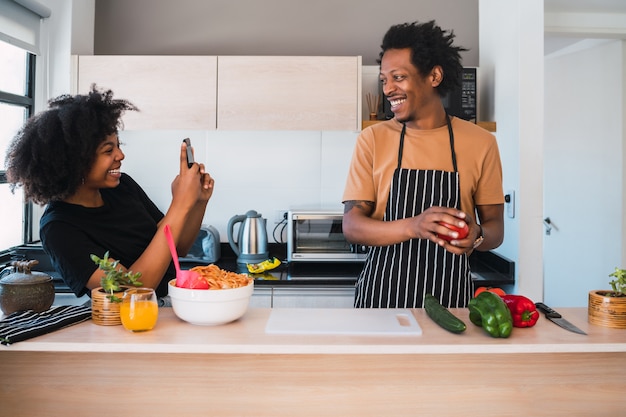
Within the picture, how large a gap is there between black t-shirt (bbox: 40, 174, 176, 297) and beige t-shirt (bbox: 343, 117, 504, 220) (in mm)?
706

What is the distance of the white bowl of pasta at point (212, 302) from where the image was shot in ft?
4.61

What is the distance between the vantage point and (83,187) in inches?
69.3

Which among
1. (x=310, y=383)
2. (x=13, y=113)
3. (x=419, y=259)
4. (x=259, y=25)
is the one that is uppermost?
(x=259, y=25)

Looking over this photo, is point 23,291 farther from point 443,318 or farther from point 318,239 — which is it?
point 318,239

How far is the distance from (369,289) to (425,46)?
2.81ft

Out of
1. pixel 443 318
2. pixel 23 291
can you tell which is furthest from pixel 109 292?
pixel 443 318

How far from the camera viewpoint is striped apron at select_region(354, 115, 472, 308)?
1966mm

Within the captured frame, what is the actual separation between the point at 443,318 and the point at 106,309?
853 millimetres

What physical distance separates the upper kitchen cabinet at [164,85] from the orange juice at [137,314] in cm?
183

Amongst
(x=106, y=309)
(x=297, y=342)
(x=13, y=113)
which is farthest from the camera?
(x=13, y=113)

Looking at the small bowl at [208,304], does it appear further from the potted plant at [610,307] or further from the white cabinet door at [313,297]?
the white cabinet door at [313,297]

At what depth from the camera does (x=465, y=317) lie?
157 cm

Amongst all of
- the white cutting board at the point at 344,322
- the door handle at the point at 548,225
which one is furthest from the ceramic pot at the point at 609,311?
the door handle at the point at 548,225

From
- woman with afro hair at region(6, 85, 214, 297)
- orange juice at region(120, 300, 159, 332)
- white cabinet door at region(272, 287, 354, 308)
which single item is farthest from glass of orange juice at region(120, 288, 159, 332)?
white cabinet door at region(272, 287, 354, 308)
